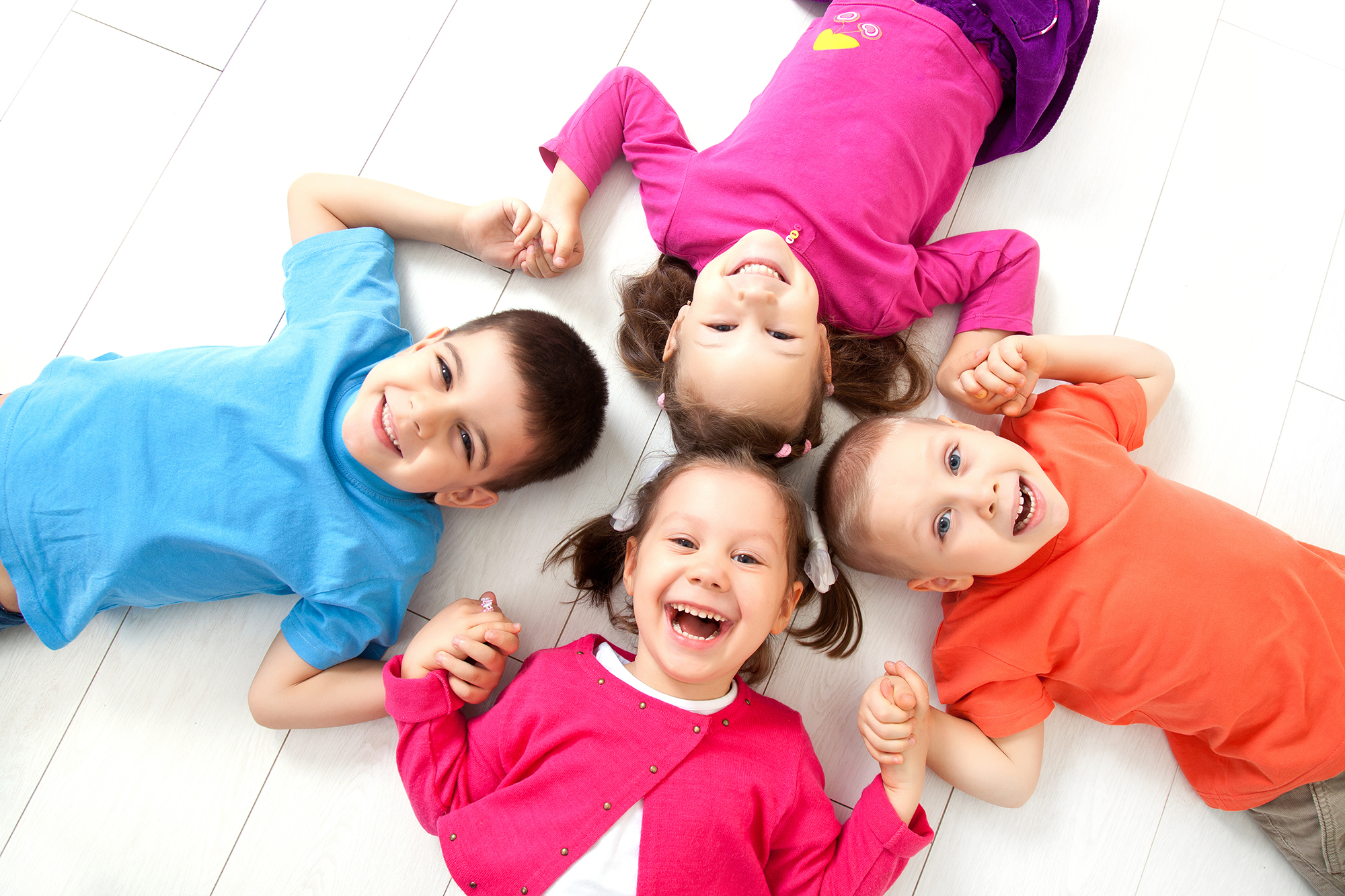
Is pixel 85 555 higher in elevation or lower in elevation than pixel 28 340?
lower

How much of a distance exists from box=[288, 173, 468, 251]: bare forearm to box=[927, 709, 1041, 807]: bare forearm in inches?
43.0

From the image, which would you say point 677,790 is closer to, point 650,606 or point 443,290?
point 650,606

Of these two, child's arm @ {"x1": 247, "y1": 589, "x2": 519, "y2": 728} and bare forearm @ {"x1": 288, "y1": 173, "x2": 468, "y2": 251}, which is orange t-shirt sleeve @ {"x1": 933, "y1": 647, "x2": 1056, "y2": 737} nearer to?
child's arm @ {"x1": 247, "y1": 589, "x2": 519, "y2": 728}

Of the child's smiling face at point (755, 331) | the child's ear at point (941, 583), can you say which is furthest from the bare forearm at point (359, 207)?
the child's ear at point (941, 583)

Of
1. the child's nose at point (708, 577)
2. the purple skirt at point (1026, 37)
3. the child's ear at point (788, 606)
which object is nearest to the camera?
the child's nose at point (708, 577)

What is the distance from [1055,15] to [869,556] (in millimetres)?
910

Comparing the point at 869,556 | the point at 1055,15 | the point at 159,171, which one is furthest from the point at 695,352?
the point at 159,171

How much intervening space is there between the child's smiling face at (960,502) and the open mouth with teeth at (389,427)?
0.66 meters

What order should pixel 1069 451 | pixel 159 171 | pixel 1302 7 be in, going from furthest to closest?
1. pixel 1302 7
2. pixel 159 171
3. pixel 1069 451

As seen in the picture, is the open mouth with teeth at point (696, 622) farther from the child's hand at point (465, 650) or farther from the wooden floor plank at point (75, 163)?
the wooden floor plank at point (75, 163)

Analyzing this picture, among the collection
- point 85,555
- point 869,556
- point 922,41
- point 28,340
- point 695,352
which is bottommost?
point 85,555

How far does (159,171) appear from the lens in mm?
1211

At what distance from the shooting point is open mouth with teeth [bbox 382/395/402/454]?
96 cm

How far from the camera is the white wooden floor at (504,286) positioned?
43.2 inches
